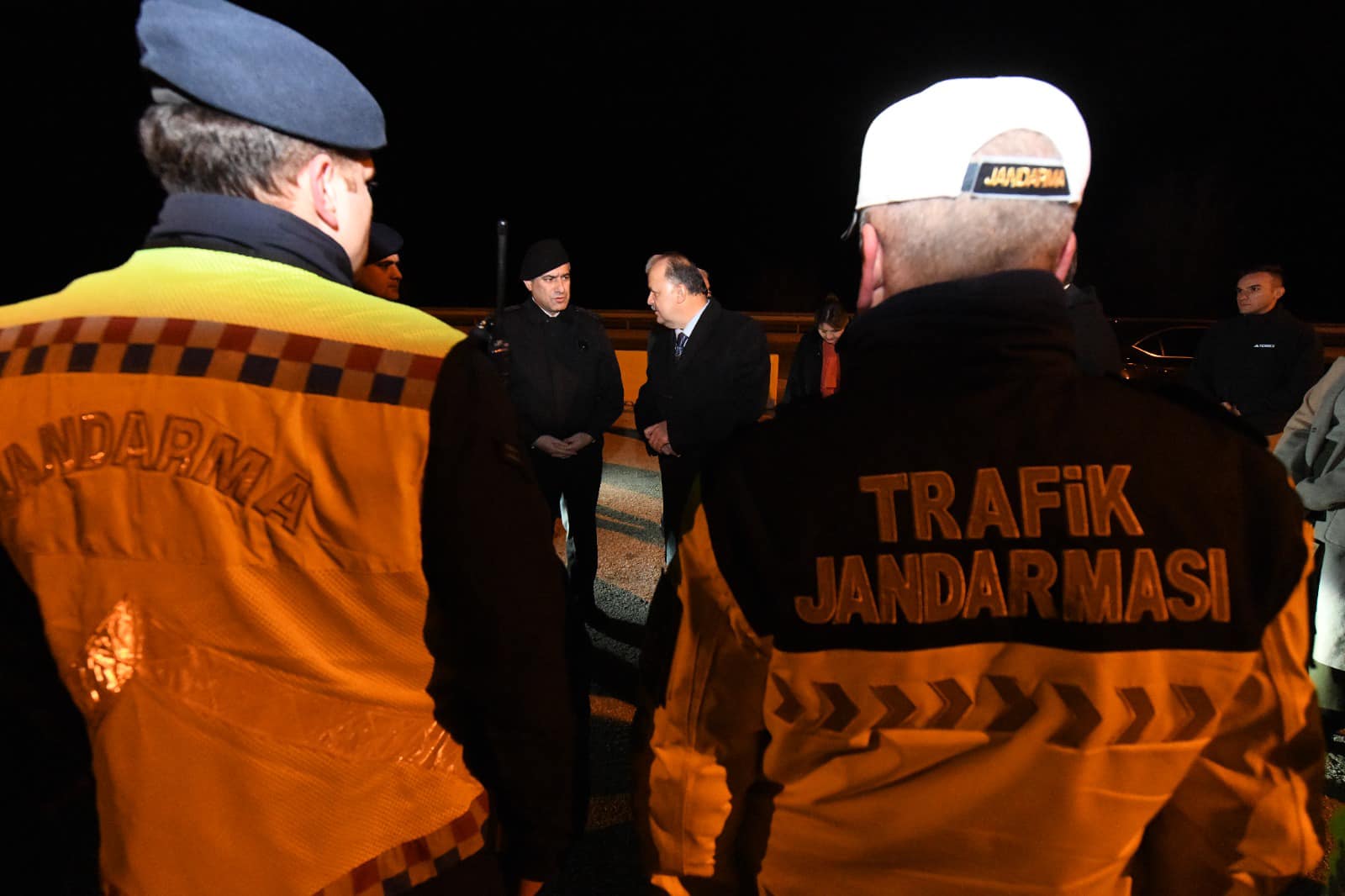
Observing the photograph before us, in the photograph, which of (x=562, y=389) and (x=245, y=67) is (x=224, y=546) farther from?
(x=562, y=389)

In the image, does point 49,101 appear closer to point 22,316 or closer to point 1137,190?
point 22,316

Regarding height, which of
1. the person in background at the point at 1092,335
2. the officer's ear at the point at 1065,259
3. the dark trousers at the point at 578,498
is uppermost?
the officer's ear at the point at 1065,259

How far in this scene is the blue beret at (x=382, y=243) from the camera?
2523 mm

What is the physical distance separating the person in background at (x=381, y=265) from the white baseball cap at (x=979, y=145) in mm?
1307

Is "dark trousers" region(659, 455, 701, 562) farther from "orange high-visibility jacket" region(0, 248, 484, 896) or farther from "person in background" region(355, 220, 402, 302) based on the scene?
"orange high-visibility jacket" region(0, 248, 484, 896)

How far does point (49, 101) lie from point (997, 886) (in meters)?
17.7


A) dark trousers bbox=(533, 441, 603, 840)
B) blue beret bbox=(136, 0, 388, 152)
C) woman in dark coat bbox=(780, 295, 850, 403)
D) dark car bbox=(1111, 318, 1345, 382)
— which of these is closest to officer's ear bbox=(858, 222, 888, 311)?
blue beret bbox=(136, 0, 388, 152)

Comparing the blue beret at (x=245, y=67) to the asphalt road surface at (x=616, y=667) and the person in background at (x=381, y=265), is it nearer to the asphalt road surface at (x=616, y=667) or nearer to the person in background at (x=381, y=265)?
the person in background at (x=381, y=265)

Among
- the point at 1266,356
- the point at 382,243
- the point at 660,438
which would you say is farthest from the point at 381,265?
the point at 1266,356

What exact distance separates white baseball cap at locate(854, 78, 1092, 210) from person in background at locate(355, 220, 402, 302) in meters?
1.31

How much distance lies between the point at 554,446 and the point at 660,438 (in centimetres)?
65

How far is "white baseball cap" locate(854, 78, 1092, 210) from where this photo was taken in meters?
1.13

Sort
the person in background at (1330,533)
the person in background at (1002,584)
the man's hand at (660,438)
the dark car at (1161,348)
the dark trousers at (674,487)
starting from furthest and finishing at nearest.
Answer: the dark car at (1161,348)
the man's hand at (660,438)
the dark trousers at (674,487)
the person in background at (1330,533)
the person in background at (1002,584)

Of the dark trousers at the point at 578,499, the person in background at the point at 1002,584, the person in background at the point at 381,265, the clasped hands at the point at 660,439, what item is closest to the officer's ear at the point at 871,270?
the person in background at the point at 1002,584
